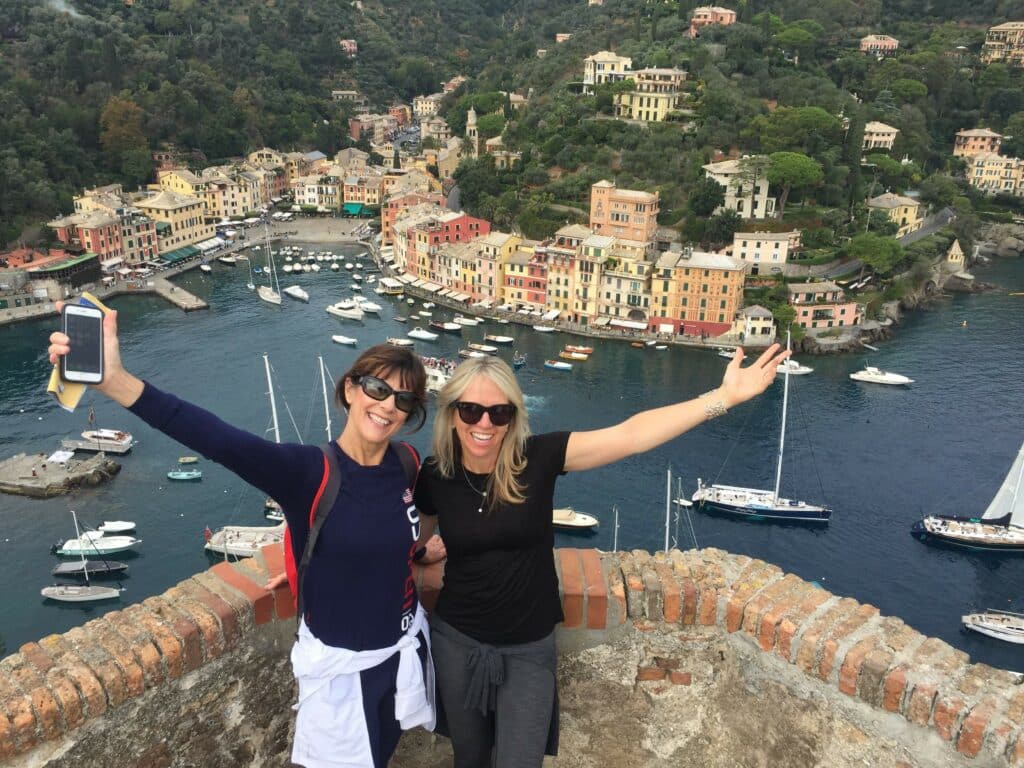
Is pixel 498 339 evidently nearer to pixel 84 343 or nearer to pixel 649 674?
pixel 649 674

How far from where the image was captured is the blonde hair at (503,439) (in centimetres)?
264

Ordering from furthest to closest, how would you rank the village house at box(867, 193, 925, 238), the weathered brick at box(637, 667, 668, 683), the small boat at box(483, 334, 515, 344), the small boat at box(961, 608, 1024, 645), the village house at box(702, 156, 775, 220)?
the village house at box(867, 193, 925, 238), the village house at box(702, 156, 775, 220), the small boat at box(483, 334, 515, 344), the small boat at box(961, 608, 1024, 645), the weathered brick at box(637, 667, 668, 683)

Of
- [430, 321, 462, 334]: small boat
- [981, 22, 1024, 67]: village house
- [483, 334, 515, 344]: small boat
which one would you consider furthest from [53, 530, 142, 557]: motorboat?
[981, 22, 1024, 67]: village house

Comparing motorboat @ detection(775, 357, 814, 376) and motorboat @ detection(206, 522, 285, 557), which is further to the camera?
motorboat @ detection(775, 357, 814, 376)

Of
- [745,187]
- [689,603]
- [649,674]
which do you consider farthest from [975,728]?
[745,187]

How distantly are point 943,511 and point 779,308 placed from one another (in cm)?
1442

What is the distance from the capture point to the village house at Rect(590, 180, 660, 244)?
1612 inches

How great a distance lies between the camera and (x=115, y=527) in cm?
2069

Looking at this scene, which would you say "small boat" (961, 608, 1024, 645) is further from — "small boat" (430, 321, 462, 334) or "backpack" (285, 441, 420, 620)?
"small boat" (430, 321, 462, 334)

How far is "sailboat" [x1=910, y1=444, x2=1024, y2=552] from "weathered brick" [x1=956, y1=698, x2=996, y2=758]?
20.6 m

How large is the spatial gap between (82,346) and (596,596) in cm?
189

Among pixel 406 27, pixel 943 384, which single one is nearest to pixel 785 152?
pixel 943 384

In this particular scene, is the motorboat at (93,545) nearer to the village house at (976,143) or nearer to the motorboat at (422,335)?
the motorboat at (422,335)

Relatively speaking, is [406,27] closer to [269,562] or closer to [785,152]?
[785,152]
